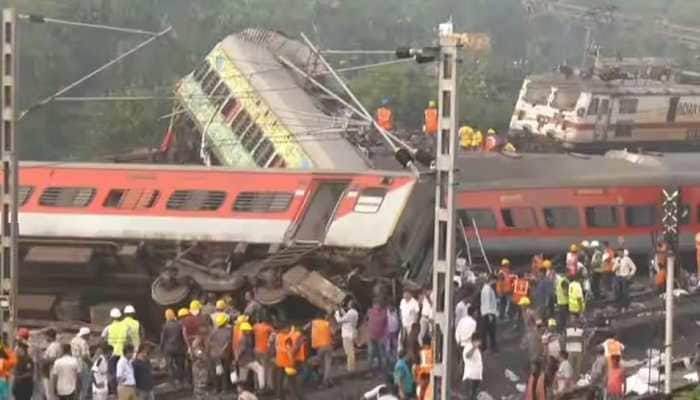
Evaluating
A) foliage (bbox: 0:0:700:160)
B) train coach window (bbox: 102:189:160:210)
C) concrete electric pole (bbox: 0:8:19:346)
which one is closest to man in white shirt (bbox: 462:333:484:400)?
concrete electric pole (bbox: 0:8:19:346)

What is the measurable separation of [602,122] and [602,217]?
11903 mm

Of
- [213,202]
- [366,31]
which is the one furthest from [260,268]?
[366,31]

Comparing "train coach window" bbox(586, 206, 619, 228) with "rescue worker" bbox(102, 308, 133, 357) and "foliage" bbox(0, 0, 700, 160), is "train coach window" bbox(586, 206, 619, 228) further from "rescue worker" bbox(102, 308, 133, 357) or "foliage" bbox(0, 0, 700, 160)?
"foliage" bbox(0, 0, 700, 160)

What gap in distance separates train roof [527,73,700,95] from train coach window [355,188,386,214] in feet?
60.1

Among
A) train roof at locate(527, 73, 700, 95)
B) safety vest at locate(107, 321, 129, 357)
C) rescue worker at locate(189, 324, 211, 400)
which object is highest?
train roof at locate(527, 73, 700, 95)

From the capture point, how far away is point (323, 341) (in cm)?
2225

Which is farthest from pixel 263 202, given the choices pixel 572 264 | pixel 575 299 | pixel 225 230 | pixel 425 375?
pixel 425 375

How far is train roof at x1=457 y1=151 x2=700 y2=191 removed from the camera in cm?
3272

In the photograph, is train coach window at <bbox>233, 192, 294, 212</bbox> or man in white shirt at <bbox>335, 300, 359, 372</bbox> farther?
train coach window at <bbox>233, 192, 294, 212</bbox>

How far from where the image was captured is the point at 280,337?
2130 cm

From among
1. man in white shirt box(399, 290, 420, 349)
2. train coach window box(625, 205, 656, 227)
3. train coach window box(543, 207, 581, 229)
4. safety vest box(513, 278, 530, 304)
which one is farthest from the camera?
train coach window box(625, 205, 656, 227)

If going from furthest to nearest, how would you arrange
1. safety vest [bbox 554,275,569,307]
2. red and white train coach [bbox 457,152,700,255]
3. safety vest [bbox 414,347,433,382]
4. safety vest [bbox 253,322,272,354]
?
1. red and white train coach [bbox 457,152,700,255]
2. safety vest [bbox 554,275,569,307]
3. safety vest [bbox 253,322,272,354]
4. safety vest [bbox 414,347,433,382]

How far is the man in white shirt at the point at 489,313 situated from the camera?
24.1m

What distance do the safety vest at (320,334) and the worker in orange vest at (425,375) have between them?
2.41 meters
